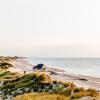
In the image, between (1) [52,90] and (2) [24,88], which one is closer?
(1) [52,90]

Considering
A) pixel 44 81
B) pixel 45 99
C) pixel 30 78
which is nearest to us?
pixel 45 99

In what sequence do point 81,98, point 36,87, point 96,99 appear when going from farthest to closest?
point 36,87 → point 81,98 → point 96,99

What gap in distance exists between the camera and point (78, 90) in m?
21.7

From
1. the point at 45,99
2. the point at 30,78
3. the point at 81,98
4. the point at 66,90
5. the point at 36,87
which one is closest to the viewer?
the point at 81,98

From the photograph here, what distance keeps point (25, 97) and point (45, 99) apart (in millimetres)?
1232

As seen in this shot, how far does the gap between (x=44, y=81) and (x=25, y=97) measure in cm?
679

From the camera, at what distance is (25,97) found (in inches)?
791

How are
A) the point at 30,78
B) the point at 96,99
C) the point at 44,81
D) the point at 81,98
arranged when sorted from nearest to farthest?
1. the point at 96,99
2. the point at 81,98
3. the point at 44,81
4. the point at 30,78

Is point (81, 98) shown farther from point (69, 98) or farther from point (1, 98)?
point (1, 98)

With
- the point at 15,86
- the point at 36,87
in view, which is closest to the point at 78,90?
the point at 36,87

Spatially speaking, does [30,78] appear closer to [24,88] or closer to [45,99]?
[24,88]

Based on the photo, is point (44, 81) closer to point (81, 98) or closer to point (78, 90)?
point (78, 90)

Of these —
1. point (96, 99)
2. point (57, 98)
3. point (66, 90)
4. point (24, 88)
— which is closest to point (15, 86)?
point (24, 88)

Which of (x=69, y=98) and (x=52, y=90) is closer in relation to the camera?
(x=69, y=98)
